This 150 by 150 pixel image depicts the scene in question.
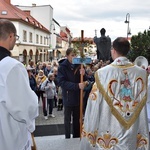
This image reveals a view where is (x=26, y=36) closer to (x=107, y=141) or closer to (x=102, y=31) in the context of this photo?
(x=102, y=31)

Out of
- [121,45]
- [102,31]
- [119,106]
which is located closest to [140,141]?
[119,106]

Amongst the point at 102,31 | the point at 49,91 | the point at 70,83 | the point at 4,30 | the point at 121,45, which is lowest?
the point at 49,91

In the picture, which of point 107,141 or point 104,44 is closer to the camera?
point 107,141

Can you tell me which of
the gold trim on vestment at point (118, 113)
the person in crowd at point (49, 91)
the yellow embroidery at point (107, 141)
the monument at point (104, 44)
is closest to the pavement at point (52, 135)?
the person in crowd at point (49, 91)

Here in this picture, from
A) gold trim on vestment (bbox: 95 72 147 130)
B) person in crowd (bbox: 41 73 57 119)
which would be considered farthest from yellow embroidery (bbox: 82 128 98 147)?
person in crowd (bbox: 41 73 57 119)

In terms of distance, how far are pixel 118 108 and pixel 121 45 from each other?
705 millimetres

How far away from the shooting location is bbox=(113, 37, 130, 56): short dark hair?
3215mm

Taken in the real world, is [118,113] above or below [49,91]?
above

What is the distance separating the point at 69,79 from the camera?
508 cm

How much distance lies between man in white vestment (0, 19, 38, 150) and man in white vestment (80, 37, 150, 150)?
999 millimetres

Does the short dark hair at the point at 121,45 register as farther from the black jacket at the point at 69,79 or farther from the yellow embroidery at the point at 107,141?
the black jacket at the point at 69,79

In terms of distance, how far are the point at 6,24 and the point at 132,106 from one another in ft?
5.51

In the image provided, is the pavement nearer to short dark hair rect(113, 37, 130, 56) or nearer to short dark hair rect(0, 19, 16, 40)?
short dark hair rect(113, 37, 130, 56)

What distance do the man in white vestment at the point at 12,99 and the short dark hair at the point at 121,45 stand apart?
3.87ft
